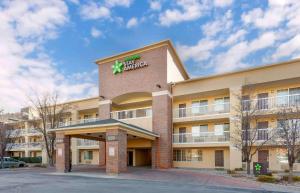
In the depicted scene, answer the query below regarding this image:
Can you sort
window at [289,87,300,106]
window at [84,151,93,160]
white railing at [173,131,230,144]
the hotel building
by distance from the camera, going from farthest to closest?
window at [84,151,93,160]
white railing at [173,131,230,144]
the hotel building
window at [289,87,300,106]

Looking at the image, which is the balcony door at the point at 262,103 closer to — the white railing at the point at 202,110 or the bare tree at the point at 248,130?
the bare tree at the point at 248,130

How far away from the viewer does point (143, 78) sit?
31125mm

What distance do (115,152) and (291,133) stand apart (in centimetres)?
1269

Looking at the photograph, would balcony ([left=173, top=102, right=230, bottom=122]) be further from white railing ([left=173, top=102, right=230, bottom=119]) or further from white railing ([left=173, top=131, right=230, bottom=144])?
white railing ([left=173, top=131, right=230, bottom=144])

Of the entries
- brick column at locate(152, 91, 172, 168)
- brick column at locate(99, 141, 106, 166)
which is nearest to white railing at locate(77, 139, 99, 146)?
brick column at locate(99, 141, 106, 166)

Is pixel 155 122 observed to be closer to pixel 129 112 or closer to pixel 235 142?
pixel 129 112

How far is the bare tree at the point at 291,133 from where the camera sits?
61.2 ft

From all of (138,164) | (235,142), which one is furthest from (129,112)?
(235,142)

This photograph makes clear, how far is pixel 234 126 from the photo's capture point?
86.6 ft

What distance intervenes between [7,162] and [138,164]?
1717 cm

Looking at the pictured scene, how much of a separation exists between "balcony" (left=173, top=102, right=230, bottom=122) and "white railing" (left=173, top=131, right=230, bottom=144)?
5.32 ft

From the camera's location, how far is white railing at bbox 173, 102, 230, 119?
28.8 metres

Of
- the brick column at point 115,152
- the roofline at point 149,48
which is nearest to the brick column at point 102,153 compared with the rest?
the roofline at point 149,48

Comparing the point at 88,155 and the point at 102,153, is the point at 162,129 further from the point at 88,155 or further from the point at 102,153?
the point at 88,155
